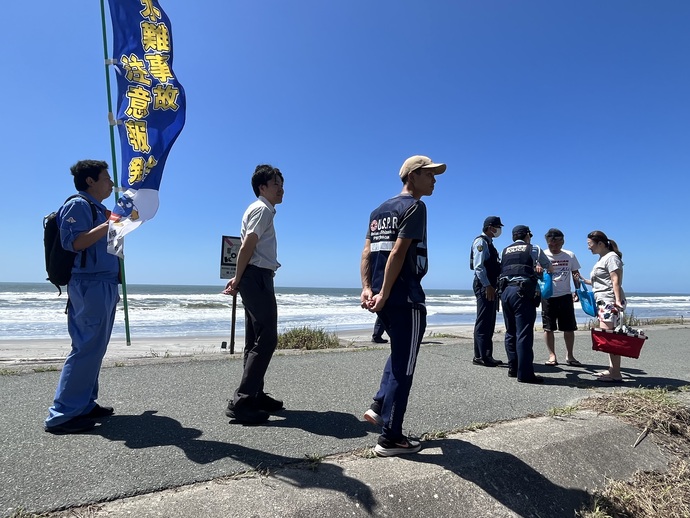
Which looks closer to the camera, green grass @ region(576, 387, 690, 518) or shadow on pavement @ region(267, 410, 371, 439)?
green grass @ region(576, 387, 690, 518)

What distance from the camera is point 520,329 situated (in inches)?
177

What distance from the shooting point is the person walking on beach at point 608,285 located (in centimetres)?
462

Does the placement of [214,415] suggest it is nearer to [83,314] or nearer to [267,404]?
[267,404]

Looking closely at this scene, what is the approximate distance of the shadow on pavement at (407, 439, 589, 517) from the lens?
214 centimetres

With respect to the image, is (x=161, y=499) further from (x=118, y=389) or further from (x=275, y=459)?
(x=118, y=389)

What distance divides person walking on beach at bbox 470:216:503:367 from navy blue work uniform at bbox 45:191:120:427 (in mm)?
4271

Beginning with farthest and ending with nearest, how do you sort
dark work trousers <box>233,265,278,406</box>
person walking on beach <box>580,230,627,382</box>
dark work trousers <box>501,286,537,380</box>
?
person walking on beach <box>580,230,627,382</box> < dark work trousers <box>501,286,537,380</box> < dark work trousers <box>233,265,278,406</box>

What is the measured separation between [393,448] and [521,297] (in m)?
2.85

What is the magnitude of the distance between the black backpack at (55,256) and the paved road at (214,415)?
1011mm

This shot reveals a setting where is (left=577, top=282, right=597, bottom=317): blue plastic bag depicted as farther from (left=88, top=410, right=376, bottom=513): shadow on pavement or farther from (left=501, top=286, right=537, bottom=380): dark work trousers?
(left=88, top=410, right=376, bottom=513): shadow on pavement

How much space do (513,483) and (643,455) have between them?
1.22m

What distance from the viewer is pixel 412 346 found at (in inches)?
94.4

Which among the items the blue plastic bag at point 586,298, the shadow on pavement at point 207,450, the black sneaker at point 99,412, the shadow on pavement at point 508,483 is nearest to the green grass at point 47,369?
the black sneaker at point 99,412

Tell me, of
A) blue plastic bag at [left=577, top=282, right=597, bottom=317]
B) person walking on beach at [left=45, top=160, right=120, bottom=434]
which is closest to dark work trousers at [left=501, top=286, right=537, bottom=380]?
blue plastic bag at [left=577, top=282, right=597, bottom=317]
